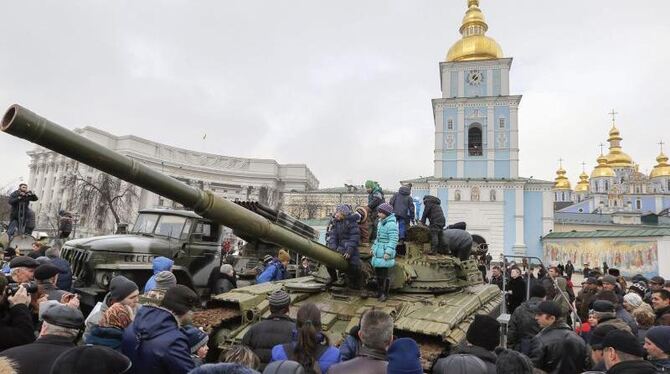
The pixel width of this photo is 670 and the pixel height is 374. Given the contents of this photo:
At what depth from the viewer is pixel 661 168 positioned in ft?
253

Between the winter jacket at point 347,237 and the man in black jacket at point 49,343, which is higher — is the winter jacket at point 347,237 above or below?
above

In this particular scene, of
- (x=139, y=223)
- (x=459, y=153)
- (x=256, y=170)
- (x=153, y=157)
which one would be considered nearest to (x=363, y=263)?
(x=139, y=223)

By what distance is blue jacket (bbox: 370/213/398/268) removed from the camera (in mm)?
6471

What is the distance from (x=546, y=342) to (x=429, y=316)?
57.6 inches

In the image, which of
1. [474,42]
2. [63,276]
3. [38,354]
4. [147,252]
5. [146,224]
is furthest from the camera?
[474,42]

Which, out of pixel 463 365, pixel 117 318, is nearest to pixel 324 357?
pixel 463 365

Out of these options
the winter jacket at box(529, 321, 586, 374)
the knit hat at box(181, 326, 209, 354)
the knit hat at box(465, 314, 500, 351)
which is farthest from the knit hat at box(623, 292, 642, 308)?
the knit hat at box(181, 326, 209, 354)

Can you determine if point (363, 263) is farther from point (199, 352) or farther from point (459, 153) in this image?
point (459, 153)

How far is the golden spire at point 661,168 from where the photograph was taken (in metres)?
76.3

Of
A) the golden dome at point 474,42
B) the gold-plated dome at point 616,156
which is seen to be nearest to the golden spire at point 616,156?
the gold-plated dome at point 616,156

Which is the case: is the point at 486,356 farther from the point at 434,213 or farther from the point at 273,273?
the point at 273,273

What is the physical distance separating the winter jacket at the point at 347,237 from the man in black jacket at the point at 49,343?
4121mm

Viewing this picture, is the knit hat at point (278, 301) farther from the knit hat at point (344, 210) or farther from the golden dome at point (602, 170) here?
the golden dome at point (602, 170)

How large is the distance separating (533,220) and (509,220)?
79.5 inches
